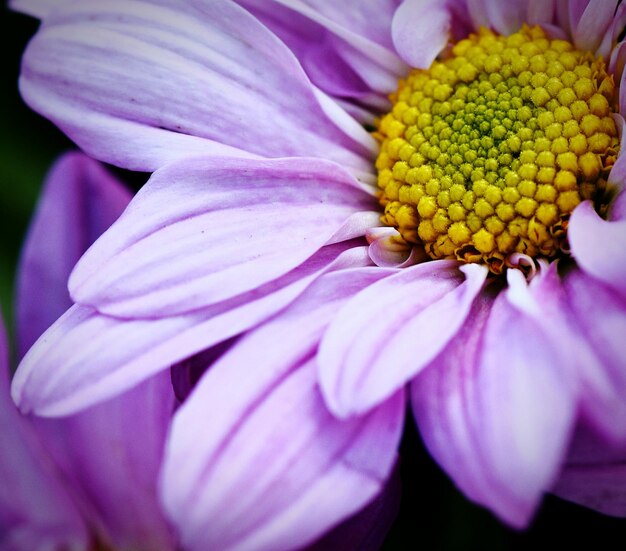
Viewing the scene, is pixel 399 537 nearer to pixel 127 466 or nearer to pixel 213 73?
pixel 127 466

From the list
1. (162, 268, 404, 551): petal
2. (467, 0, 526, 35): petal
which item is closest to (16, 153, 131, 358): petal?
(162, 268, 404, 551): petal

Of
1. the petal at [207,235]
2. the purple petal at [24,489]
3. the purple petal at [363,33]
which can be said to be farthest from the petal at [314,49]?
the purple petal at [24,489]

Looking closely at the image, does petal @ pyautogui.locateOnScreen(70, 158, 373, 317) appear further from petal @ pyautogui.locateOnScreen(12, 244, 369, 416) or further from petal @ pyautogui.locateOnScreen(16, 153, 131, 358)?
petal @ pyautogui.locateOnScreen(16, 153, 131, 358)

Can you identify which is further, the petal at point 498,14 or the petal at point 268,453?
the petal at point 498,14

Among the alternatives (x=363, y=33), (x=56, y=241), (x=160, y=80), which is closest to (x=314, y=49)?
(x=363, y=33)

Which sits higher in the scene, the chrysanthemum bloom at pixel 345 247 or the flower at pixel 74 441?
the chrysanthemum bloom at pixel 345 247

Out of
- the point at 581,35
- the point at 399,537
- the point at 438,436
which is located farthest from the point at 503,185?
the point at 399,537

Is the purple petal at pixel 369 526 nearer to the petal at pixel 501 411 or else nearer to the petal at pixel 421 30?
the petal at pixel 501 411
